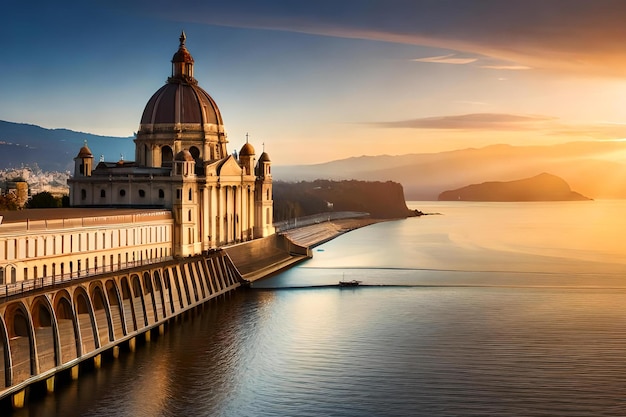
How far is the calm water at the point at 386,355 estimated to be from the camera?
37.5 meters

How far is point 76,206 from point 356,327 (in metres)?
36.5

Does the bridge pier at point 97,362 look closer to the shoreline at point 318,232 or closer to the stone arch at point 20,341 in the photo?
the stone arch at point 20,341

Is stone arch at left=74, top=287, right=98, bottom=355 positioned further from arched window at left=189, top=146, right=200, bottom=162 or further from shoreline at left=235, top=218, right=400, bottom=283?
arched window at left=189, top=146, right=200, bottom=162

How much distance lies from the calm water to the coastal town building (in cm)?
796

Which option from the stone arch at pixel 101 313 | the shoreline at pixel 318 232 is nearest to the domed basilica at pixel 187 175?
the shoreline at pixel 318 232

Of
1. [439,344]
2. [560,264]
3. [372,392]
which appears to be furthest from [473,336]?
[560,264]

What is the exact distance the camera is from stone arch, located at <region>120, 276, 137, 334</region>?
160ft

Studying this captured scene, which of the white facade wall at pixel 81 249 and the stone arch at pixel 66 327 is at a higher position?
the white facade wall at pixel 81 249

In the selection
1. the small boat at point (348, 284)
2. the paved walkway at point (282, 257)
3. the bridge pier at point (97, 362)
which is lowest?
the bridge pier at point (97, 362)

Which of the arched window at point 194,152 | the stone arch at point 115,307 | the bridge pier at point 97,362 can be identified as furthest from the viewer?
the arched window at point 194,152

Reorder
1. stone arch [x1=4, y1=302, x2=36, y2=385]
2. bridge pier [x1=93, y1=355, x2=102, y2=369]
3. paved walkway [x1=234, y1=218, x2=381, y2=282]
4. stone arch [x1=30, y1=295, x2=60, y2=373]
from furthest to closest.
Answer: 1. paved walkway [x1=234, y1=218, x2=381, y2=282]
2. bridge pier [x1=93, y1=355, x2=102, y2=369]
3. stone arch [x1=30, y1=295, x2=60, y2=373]
4. stone arch [x1=4, y1=302, x2=36, y2=385]

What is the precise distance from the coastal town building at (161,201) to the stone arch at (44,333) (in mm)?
9183

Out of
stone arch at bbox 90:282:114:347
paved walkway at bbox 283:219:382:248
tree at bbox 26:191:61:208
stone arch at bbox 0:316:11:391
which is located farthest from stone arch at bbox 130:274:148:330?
paved walkway at bbox 283:219:382:248

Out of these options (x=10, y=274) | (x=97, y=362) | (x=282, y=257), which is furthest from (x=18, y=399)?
(x=282, y=257)
